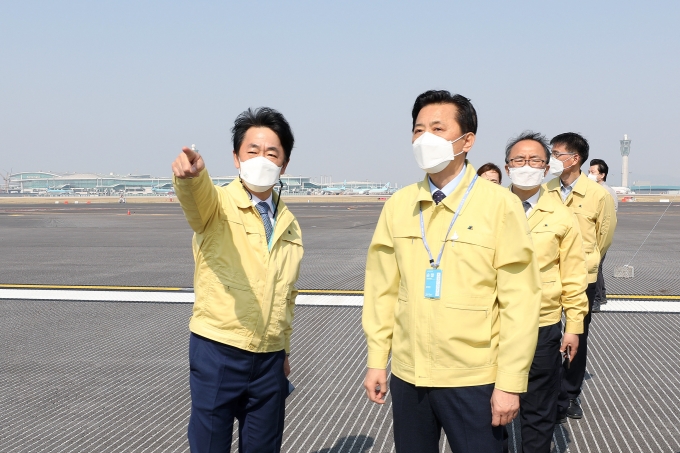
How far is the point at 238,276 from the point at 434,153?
101 cm

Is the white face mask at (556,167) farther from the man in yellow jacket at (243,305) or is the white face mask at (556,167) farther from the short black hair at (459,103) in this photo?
the man in yellow jacket at (243,305)

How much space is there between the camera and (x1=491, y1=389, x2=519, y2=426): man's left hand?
7.45ft

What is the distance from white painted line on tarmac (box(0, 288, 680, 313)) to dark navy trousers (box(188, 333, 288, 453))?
522cm

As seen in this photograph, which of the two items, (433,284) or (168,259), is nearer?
(433,284)

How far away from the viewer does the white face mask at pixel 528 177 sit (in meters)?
3.81

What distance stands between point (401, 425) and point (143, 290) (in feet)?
24.4

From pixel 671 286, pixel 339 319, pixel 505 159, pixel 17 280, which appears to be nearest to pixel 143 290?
pixel 17 280

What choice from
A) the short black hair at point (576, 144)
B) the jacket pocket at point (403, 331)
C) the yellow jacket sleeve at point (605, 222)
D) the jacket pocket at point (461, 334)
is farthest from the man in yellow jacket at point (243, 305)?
the yellow jacket sleeve at point (605, 222)

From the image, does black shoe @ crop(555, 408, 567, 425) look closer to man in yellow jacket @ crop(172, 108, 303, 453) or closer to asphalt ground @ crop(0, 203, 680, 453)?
asphalt ground @ crop(0, 203, 680, 453)

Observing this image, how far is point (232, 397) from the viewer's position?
8.73ft

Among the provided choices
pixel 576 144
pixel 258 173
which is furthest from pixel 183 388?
pixel 576 144

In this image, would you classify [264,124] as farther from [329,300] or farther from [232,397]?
[329,300]

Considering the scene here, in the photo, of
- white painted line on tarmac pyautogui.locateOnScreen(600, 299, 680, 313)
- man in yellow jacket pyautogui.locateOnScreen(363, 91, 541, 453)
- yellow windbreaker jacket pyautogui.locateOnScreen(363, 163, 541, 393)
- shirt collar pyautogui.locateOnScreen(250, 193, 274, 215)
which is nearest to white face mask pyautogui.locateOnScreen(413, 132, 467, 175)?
man in yellow jacket pyautogui.locateOnScreen(363, 91, 541, 453)

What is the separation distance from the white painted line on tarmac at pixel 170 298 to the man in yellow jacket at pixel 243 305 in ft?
17.2
